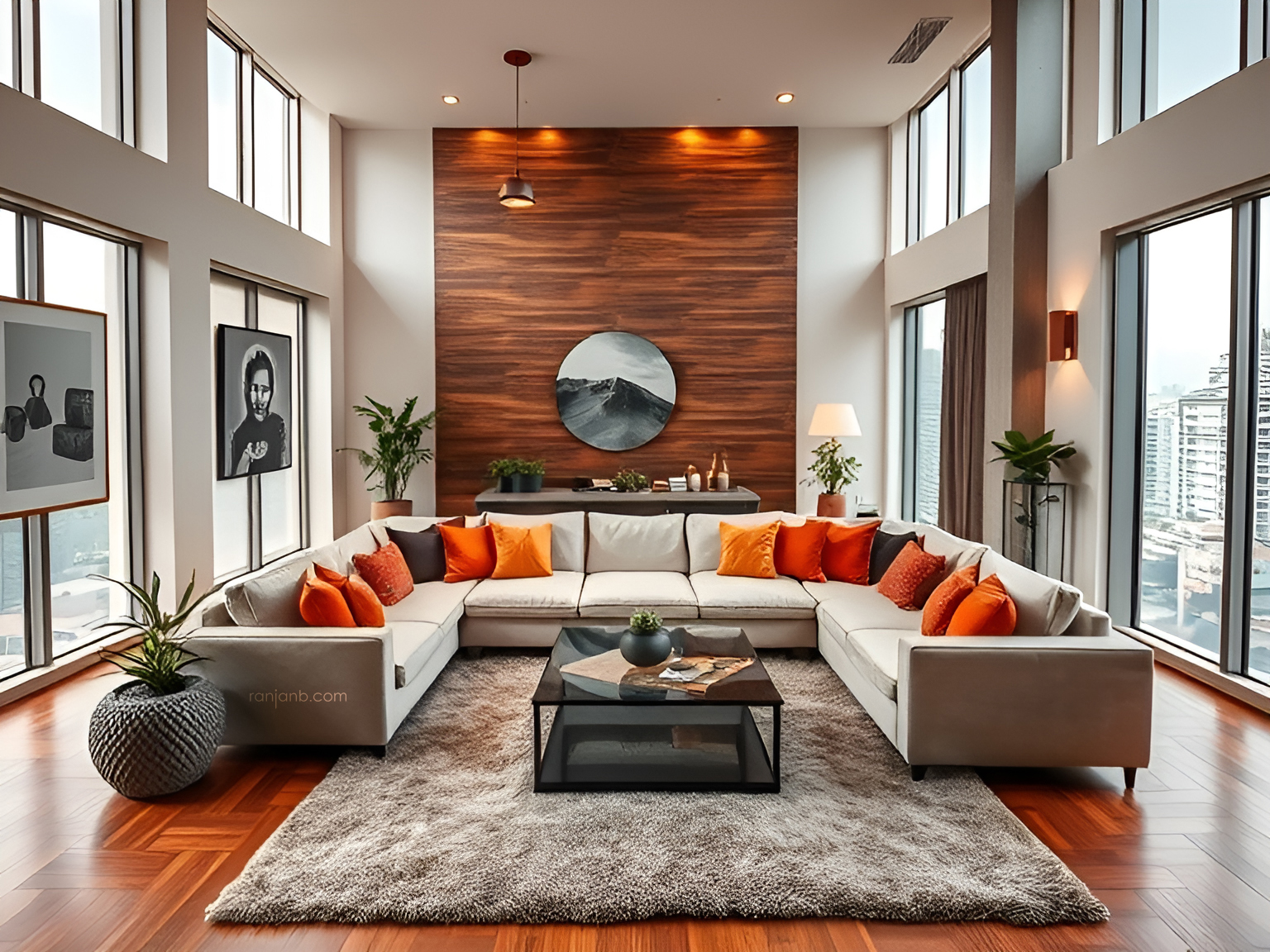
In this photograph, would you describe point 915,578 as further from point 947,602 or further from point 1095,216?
point 1095,216

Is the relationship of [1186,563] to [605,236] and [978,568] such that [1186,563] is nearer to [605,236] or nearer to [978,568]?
[978,568]

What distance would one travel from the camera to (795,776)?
332 centimetres

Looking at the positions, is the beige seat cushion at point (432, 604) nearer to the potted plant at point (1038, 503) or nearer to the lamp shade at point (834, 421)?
the potted plant at point (1038, 503)

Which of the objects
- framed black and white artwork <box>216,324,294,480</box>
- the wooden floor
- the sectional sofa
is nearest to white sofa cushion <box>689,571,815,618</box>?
the sectional sofa

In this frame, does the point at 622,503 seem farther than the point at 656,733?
Yes

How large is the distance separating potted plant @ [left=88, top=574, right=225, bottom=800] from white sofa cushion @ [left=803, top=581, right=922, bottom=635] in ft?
8.94

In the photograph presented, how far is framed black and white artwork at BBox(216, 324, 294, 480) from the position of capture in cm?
605

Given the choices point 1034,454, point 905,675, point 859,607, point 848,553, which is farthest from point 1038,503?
point 905,675

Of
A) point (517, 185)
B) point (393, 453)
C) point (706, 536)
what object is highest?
point (517, 185)

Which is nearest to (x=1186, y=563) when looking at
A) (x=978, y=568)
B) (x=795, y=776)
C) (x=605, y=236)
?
(x=978, y=568)

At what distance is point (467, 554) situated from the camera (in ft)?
17.2

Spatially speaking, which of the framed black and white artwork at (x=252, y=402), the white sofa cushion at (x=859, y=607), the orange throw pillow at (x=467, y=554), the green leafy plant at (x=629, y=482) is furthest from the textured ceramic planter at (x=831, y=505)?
the framed black and white artwork at (x=252, y=402)

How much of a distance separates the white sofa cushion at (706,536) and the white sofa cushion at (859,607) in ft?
1.97

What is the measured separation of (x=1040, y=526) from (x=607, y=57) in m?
4.37
